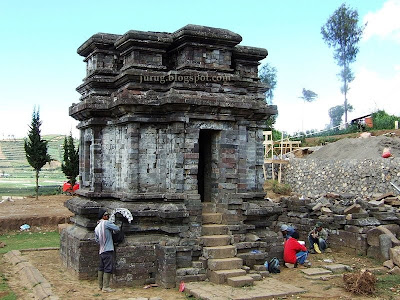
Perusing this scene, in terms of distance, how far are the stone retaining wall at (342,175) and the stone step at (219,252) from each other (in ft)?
46.3

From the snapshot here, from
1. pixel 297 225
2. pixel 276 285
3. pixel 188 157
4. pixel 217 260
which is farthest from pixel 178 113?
pixel 297 225

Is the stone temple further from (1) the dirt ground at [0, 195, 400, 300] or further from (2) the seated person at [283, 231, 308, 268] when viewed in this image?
(1) the dirt ground at [0, 195, 400, 300]

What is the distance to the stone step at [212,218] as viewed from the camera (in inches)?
411

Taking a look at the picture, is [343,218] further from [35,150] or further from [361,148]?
[35,150]

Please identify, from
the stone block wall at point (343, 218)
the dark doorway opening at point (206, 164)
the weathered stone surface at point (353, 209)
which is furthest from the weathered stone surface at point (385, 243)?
the dark doorway opening at point (206, 164)

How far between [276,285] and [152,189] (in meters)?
3.46

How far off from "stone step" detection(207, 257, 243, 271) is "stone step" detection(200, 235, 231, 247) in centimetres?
39

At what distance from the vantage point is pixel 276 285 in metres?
9.23

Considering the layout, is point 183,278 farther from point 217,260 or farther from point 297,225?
point 297,225

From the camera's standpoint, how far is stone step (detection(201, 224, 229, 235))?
10.1 metres

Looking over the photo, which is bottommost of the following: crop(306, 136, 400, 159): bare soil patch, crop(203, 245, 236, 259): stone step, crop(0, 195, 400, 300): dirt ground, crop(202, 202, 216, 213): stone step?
crop(0, 195, 400, 300): dirt ground

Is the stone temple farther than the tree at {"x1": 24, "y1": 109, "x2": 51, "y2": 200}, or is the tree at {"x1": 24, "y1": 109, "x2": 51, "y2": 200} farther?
the tree at {"x1": 24, "y1": 109, "x2": 51, "y2": 200}

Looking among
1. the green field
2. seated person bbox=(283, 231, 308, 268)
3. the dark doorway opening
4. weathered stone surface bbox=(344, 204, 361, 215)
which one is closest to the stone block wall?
weathered stone surface bbox=(344, 204, 361, 215)

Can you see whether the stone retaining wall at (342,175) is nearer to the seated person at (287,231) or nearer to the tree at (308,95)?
the seated person at (287,231)
